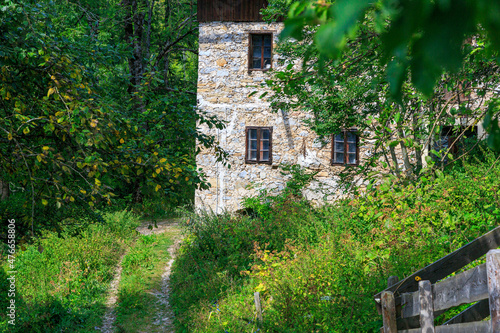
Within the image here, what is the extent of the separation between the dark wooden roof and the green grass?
22.4 ft

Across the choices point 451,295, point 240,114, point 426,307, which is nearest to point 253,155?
point 240,114

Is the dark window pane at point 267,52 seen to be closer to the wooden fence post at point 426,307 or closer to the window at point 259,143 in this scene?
the window at point 259,143

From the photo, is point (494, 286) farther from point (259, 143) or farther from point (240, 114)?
point (240, 114)

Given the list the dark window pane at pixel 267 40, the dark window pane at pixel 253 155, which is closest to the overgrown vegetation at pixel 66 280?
the dark window pane at pixel 253 155

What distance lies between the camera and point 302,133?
12.1 m

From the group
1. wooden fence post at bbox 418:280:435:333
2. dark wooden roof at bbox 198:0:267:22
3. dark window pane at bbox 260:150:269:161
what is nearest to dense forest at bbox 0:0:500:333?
wooden fence post at bbox 418:280:435:333

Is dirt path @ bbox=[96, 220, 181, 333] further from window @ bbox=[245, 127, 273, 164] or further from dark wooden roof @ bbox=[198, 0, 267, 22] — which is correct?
dark wooden roof @ bbox=[198, 0, 267, 22]

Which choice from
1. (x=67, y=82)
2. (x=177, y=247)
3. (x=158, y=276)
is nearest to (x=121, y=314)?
(x=158, y=276)

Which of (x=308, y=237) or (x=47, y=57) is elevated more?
(x=47, y=57)

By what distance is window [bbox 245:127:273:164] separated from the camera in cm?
1223

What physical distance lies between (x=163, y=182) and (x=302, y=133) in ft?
26.2

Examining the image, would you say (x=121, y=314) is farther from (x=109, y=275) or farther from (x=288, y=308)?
(x=288, y=308)

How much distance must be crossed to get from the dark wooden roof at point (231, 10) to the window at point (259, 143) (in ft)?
11.1

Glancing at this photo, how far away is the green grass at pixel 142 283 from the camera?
280 inches
